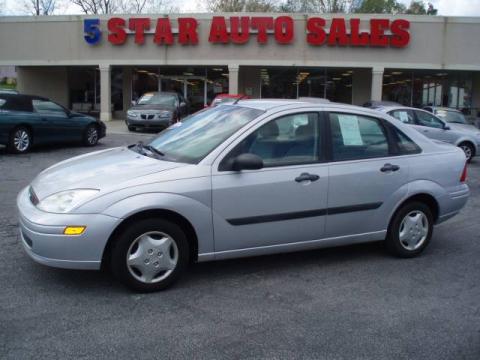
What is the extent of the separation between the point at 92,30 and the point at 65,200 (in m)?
22.6

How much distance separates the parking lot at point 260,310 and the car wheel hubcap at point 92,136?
30.9 feet

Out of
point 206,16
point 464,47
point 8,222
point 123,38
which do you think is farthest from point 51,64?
point 8,222

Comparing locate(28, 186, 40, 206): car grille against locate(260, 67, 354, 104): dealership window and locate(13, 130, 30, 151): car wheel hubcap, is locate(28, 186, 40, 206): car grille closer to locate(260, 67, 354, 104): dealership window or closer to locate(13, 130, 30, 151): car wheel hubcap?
locate(13, 130, 30, 151): car wheel hubcap

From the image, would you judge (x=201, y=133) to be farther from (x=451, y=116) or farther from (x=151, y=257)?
(x=451, y=116)

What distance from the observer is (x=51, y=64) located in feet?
85.4

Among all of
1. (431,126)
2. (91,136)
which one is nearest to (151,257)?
(91,136)

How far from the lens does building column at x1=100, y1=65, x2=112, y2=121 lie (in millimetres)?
25531

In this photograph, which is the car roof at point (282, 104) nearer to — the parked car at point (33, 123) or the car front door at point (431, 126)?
the parked car at point (33, 123)

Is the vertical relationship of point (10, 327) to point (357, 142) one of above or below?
below

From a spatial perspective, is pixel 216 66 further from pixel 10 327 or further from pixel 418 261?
pixel 10 327

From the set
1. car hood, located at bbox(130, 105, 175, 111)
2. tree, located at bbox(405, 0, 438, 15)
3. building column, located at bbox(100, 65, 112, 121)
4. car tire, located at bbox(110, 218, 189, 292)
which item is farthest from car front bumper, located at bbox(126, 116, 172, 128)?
tree, located at bbox(405, 0, 438, 15)

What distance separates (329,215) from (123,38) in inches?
864

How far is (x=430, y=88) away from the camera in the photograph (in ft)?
93.7

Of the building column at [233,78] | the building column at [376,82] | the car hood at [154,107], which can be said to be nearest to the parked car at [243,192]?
the car hood at [154,107]
